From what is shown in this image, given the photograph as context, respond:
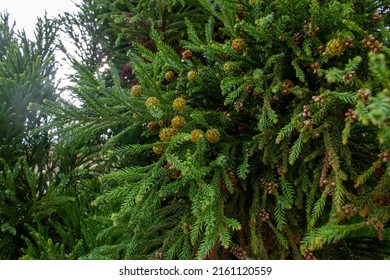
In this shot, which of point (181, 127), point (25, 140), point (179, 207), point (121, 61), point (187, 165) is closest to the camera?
point (187, 165)

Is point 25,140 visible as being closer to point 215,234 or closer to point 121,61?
point 121,61

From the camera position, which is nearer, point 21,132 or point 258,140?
point 258,140

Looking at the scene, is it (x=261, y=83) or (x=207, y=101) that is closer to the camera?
(x=261, y=83)

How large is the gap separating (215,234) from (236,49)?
0.74 metres

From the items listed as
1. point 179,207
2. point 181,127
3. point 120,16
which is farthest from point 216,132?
point 120,16

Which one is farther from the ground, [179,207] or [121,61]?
[121,61]

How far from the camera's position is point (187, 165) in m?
1.37

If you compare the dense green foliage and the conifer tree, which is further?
the conifer tree

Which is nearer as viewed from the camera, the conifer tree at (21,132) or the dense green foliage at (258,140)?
the dense green foliage at (258,140)

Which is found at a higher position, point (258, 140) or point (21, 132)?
point (21, 132)

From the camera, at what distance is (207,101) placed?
1.79m

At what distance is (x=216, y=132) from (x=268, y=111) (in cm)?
24

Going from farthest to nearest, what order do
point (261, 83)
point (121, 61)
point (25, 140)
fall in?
point (121, 61)
point (25, 140)
point (261, 83)
